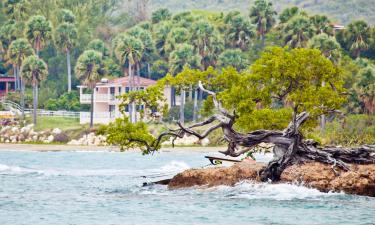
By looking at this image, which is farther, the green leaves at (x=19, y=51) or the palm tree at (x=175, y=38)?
the palm tree at (x=175, y=38)

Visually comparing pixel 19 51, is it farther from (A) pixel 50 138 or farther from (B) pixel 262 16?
(B) pixel 262 16

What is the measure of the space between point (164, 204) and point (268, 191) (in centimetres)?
495

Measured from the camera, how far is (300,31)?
117m

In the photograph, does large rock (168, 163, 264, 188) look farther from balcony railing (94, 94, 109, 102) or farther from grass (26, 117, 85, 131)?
balcony railing (94, 94, 109, 102)

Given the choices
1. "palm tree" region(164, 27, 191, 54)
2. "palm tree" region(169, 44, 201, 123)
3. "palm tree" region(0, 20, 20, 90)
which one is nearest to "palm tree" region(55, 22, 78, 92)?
"palm tree" region(0, 20, 20, 90)

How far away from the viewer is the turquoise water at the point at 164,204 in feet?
127

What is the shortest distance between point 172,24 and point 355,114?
35813mm

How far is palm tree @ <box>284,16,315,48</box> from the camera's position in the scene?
116875mm

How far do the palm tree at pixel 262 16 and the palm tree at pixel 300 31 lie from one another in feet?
47.3

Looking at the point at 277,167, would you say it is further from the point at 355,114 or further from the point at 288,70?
the point at 355,114

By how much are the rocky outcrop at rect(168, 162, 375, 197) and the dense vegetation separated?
55.4 meters

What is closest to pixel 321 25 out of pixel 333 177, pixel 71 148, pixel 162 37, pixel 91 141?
pixel 162 37

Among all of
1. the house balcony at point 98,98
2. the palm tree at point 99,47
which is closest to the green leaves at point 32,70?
the house balcony at point 98,98

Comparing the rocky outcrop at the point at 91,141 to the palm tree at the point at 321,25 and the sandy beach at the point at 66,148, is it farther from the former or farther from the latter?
the palm tree at the point at 321,25
